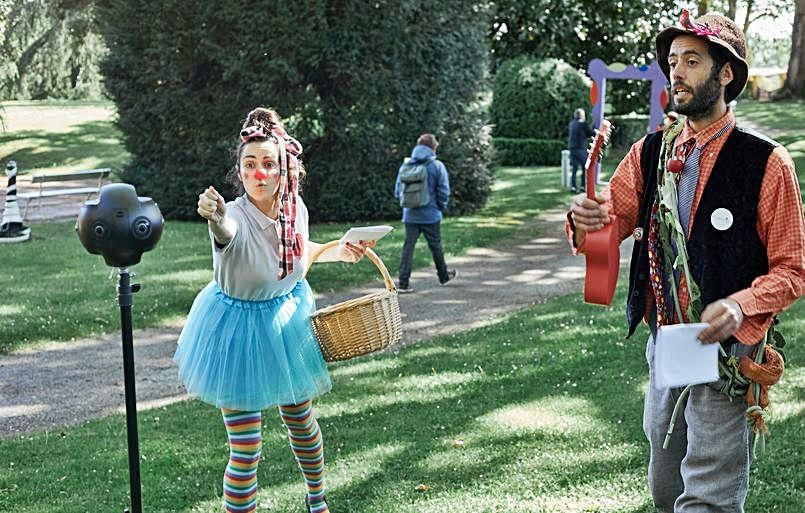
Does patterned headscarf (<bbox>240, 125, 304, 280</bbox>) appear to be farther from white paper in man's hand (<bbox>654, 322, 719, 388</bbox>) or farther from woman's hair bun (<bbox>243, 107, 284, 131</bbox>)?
white paper in man's hand (<bbox>654, 322, 719, 388</bbox>)

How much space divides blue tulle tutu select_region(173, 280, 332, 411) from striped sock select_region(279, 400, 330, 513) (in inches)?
6.0

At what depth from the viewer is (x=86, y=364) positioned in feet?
29.9

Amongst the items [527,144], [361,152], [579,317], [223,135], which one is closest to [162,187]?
[223,135]

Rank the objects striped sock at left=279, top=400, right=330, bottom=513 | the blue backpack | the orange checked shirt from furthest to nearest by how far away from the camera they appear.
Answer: the blue backpack < striped sock at left=279, top=400, right=330, bottom=513 < the orange checked shirt

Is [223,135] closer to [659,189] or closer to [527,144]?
[527,144]

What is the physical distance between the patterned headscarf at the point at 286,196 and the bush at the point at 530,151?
22.9 meters

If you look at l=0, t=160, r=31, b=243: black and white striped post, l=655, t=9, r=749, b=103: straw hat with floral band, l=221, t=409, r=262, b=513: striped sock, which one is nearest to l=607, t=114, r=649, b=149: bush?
l=0, t=160, r=31, b=243: black and white striped post

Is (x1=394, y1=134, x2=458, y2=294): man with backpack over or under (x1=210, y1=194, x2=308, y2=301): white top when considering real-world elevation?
under

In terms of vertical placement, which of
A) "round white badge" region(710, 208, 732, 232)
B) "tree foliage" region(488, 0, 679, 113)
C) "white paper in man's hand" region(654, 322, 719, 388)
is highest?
"tree foliage" region(488, 0, 679, 113)

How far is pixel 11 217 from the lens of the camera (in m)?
15.8

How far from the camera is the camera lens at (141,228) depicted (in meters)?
3.91

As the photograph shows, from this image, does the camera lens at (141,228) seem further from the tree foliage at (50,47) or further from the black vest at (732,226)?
the tree foliage at (50,47)

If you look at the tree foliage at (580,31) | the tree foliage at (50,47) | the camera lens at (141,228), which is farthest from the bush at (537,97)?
the camera lens at (141,228)

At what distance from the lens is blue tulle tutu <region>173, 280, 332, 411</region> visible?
14.8ft
